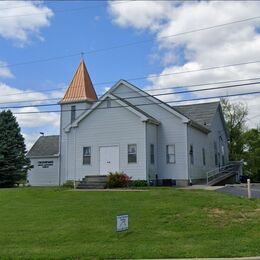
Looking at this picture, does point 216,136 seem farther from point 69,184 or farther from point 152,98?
point 69,184

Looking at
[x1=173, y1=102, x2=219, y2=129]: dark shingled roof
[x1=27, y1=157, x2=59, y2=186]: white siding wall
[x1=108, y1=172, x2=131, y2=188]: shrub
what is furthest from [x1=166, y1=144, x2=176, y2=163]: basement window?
[x1=27, y1=157, x2=59, y2=186]: white siding wall

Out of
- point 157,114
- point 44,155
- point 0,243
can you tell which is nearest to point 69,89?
point 44,155

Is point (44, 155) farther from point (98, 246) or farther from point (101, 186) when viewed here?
point (98, 246)

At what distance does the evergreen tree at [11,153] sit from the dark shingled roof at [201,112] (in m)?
15.1

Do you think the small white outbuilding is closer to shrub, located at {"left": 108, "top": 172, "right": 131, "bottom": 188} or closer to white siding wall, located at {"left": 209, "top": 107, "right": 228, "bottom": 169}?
white siding wall, located at {"left": 209, "top": 107, "right": 228, "bottom": 169}

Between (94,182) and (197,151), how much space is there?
30.4 feet

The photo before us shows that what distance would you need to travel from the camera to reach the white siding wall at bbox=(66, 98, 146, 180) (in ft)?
93.1

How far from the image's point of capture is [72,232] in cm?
1266

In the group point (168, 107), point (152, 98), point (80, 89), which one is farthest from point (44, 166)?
point (168, 107)

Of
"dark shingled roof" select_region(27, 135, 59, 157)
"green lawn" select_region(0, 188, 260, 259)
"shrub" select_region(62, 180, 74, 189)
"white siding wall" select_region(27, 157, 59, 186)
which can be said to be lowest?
"green lawn" select_region(0, 188, 260, 259)

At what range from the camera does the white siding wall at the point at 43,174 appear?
41156mm

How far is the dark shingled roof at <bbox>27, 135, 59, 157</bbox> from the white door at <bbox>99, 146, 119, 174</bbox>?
13.8 metres

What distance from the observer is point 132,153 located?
28.6 m

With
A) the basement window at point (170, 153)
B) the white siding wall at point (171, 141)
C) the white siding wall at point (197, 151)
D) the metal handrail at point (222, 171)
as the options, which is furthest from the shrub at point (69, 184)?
the metal handrail at point (222, 171)
